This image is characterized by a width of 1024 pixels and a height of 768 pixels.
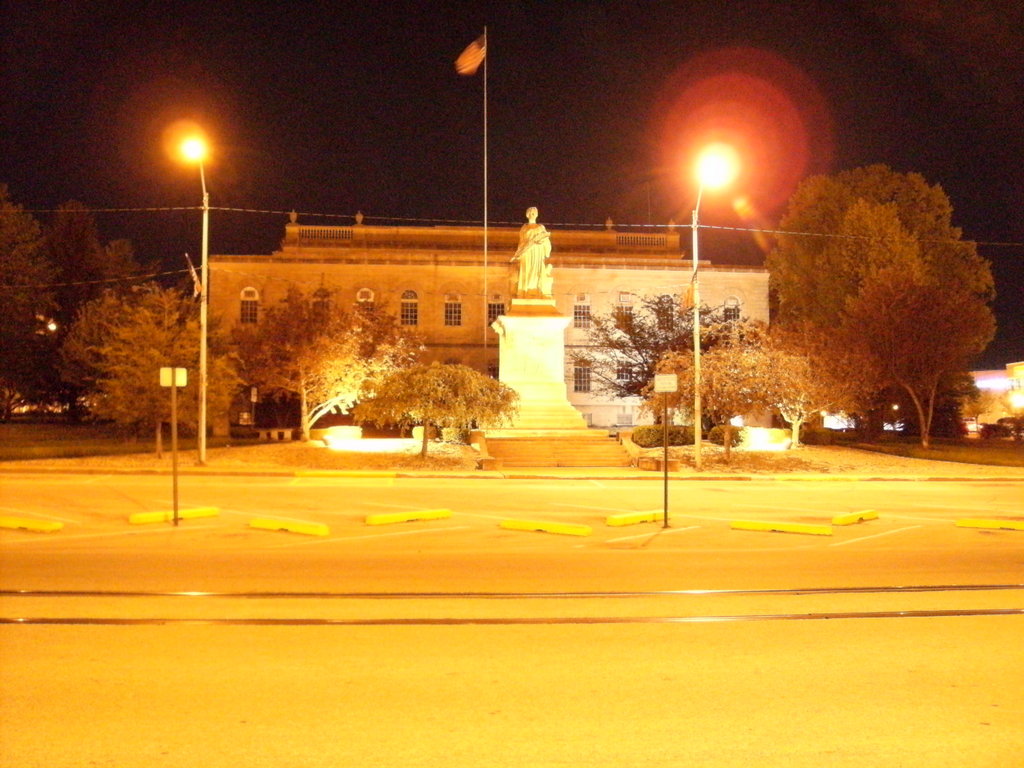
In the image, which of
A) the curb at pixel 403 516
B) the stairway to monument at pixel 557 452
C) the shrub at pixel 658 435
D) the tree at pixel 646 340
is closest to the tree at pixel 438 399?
the stairway to monument at pixel 557 452

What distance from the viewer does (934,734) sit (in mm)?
5082

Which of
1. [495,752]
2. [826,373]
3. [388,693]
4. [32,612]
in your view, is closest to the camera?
[495,752]

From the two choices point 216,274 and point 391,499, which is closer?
point 391,499

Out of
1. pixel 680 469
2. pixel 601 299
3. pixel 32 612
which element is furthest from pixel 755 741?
pixel 601 299

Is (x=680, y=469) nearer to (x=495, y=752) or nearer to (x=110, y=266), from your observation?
(x=495, y=752)

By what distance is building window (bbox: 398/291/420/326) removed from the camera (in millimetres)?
60312

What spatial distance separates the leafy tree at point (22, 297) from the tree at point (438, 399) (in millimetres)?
30598

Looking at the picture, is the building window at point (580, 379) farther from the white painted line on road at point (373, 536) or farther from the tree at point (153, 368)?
the white painted line on road at point (373, 536)

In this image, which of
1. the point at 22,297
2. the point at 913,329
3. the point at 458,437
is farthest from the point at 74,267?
the point at 913,329

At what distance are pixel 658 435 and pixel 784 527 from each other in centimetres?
1942

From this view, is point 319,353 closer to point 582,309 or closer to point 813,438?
point 813,438

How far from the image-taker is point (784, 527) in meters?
13.7

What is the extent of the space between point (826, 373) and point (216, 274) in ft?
134

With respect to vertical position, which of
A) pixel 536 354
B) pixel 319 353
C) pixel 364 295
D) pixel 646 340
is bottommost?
pixel 536 354
